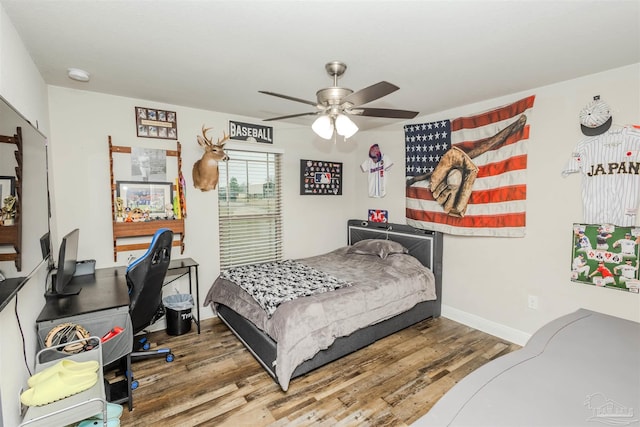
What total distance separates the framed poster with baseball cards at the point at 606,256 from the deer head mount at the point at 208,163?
11.7 ft

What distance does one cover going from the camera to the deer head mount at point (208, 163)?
3359 mm

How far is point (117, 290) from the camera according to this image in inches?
92.1

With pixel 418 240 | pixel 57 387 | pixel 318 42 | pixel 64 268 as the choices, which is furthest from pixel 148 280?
pixel 418 240

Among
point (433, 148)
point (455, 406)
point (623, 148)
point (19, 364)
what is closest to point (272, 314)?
point (19, 364)

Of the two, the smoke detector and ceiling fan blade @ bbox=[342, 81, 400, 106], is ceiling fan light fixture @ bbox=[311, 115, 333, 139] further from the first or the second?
the smoke detector

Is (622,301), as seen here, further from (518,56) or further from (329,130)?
(329,130)

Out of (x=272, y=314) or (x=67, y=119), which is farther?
(x=67, y=119)

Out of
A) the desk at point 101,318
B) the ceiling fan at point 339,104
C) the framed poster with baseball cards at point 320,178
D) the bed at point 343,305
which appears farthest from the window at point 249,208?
the ceiling fan at point 339,104

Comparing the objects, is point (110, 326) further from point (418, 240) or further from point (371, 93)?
point (418, 240)

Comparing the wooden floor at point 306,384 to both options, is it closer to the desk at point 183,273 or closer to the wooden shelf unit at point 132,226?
the desk at point 183,273

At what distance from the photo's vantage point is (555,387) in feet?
3.27

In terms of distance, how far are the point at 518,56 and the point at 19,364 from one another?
3704 millimetres

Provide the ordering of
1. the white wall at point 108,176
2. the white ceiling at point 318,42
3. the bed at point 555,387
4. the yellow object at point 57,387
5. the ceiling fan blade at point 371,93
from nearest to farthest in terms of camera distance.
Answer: the bed at point 555,387 < the yellow object at point 57,387 < the white ceiling at point 318,42 < the ceiling fan blade at point 371,93 < the white wall at point 108,176

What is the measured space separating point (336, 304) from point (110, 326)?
1.68 meters
